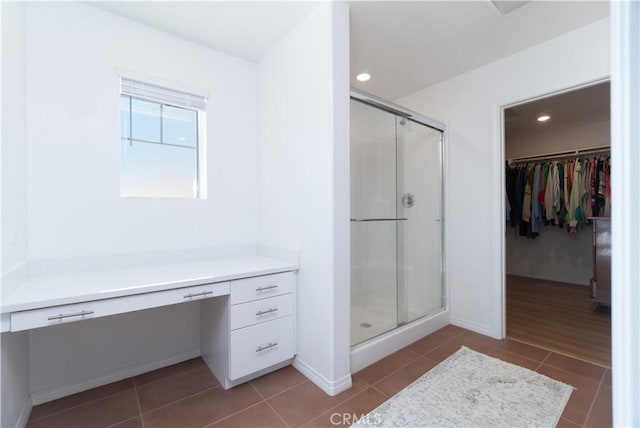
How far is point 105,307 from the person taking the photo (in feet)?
4.68

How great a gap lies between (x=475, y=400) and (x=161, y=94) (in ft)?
9.83

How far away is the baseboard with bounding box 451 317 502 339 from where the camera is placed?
264 centimetres

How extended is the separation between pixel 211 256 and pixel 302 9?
195cm

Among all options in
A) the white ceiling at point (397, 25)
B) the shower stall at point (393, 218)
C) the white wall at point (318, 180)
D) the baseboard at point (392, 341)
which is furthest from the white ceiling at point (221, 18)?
the baseboard at point (392, 341)

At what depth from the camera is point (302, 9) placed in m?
1.91

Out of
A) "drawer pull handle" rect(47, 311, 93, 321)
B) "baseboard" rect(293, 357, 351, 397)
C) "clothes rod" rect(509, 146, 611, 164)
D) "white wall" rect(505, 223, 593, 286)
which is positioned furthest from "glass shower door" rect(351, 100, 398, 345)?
"white wall" rect(505, 223, 593, 286)

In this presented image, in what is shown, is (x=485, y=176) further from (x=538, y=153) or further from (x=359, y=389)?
(x=538, y=153)

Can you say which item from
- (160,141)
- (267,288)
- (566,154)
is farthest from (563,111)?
(160,141)

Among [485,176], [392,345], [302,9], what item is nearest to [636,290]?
[392,345]

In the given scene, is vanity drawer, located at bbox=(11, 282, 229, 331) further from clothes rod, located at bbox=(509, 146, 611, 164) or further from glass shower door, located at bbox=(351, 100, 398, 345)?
clothes rod, located at bbox=(509, 146, 611, 164)

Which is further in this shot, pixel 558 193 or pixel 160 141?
pixel 558 193

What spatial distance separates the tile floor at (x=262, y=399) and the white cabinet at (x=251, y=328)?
119 mm

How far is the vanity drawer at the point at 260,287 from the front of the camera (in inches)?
71.7

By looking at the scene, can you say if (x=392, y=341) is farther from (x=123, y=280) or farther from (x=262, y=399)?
(x=123, y=280)
